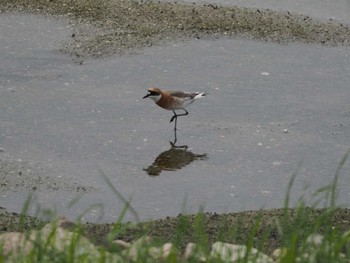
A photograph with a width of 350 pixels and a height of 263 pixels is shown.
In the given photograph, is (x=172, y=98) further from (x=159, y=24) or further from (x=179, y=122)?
(x=159, y=24)

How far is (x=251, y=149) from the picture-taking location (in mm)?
8789

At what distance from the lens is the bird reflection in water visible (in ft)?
27.8

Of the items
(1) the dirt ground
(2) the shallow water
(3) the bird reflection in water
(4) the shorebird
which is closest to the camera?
(2) the shallow water

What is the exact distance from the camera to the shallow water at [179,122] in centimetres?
804

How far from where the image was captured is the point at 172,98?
363 inches

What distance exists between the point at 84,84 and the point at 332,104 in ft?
7.13

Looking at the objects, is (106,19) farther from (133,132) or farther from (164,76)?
(133,132)

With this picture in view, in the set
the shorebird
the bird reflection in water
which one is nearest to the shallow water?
the bird reflection in water

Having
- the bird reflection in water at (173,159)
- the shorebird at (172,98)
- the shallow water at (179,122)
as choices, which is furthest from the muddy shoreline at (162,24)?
the bird reflection in water at (173,159)

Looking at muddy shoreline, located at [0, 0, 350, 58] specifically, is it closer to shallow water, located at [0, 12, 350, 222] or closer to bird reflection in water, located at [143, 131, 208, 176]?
shallow water, located at [0, 12, 350, 222]

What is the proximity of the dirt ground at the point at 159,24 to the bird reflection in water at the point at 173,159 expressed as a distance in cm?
216

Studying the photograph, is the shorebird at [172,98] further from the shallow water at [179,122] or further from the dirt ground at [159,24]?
the dirt ground at [159,24]

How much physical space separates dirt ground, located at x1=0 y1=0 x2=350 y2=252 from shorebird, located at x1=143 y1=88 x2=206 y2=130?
141 centimetres

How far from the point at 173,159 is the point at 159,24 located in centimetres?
290
